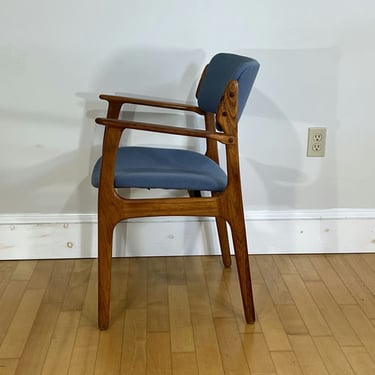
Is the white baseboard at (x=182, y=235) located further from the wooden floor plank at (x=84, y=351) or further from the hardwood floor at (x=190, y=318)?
the wooden floor plank at (x=84, y=351)

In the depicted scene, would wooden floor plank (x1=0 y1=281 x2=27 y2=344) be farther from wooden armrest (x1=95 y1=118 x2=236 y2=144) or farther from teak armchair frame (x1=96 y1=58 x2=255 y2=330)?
wooden armrest (x1=95 y1=118 x2=236 y2=144)

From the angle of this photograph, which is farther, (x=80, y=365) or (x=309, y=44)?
(x=309, y=44)

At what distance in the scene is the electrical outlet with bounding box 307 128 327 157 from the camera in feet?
7.05

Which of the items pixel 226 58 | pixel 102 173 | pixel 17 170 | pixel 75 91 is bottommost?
pixel 17 170

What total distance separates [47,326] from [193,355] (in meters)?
0.49

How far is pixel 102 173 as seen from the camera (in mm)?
1618

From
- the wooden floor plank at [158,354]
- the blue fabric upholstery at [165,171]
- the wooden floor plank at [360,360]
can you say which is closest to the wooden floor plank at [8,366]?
the wooden floor plank at [158,354]

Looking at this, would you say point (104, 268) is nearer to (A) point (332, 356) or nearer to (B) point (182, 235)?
(B) point (182, 235)

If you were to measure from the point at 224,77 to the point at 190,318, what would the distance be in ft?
2.61

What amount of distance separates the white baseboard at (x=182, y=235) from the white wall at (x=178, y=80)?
62mm

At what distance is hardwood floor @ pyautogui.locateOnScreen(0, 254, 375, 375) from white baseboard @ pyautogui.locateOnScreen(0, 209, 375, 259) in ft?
0.15

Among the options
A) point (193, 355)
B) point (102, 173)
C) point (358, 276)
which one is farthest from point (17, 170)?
point (358, 276)

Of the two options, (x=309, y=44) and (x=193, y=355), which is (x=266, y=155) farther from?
(x=193, y=355)

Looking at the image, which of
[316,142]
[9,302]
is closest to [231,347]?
[9,302]
